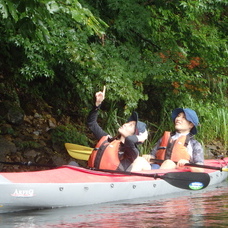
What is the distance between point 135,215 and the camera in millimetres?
5957

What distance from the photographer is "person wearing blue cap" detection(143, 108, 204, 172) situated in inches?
320

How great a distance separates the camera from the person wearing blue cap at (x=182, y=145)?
814 cm

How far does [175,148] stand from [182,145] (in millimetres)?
113

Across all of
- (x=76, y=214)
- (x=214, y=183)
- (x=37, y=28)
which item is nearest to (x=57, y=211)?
(x=76, y=214)

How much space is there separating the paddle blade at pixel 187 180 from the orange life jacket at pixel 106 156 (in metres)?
0.66

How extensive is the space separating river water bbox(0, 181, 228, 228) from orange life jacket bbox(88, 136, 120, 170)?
55 cm

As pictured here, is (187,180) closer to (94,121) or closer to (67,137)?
(94,121)

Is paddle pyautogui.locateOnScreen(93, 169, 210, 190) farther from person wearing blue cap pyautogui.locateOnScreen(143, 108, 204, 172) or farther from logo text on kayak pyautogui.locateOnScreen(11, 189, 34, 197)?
logo text on kayak pyautogui.locateOnScreen(11, 189, 34, 197)

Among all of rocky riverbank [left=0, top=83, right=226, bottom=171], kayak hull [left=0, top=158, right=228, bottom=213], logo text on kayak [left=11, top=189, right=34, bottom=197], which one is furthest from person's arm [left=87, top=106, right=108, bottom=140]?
rocky riverbank [left=0, top=83, right=226, bottom=171]

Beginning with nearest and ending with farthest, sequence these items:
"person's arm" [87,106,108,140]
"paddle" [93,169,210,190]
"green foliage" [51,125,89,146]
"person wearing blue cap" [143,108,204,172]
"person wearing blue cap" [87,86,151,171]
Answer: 1. "person wearing blue cap" [87,86,151,171]
2. "paddle" [93,169,210,190]
3. "person's arm" [87,106,108,140]
4. "person wearing blue cap" [143,108,204,172]
5. "green foliage" [51,125,89,146]

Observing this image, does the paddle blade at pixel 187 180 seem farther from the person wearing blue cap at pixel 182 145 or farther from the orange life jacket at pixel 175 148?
the orange life jacket at pixel 175 148

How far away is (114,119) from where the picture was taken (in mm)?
11359

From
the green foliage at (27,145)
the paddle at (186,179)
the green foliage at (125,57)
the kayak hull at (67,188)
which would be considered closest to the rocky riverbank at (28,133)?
the green foliage at (27,145)

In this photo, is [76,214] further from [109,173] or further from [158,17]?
[158,17]
